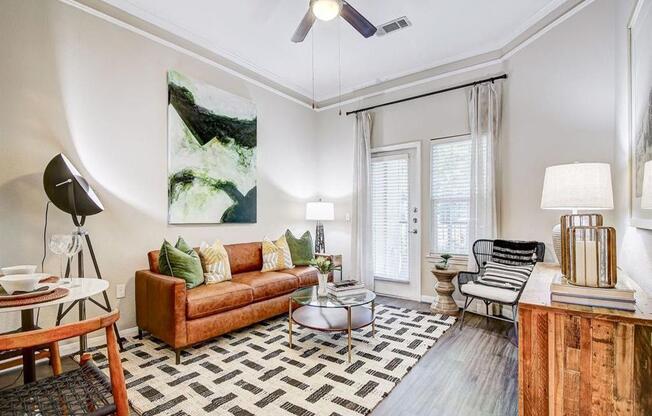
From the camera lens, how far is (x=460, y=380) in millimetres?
2217

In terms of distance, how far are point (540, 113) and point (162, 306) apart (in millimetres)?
4087

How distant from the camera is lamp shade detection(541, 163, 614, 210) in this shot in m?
1.80

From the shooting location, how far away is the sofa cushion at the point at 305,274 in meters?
3.68

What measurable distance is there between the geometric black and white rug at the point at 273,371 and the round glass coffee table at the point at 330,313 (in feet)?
0.63

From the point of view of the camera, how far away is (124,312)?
2.96 meters

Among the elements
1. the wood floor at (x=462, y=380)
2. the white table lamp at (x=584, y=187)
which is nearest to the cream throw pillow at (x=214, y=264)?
the wood floor at (x=462, y=380)

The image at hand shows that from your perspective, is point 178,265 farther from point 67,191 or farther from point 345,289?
point 345,289

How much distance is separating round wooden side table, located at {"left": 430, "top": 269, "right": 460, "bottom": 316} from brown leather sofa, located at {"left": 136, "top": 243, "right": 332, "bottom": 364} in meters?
1.66

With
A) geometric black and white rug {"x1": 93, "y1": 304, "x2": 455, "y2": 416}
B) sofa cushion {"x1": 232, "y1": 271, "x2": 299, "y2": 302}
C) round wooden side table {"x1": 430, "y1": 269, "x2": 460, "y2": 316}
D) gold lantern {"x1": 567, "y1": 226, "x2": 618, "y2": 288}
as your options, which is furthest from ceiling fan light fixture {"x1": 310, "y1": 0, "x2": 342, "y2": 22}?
round wooden side table {"x1": 430, "y1": 269, "x2": 460, "y2": 316}

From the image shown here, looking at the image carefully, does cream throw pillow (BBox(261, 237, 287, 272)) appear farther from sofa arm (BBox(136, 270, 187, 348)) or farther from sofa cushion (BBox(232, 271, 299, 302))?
sofa arm (BBox(136, 270, 187, 348))

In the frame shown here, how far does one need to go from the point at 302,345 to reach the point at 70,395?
1.84 meters

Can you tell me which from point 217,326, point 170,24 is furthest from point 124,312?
point 170,24

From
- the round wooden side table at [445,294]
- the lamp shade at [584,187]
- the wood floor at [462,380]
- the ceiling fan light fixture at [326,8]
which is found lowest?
the wood floor at [462,380]

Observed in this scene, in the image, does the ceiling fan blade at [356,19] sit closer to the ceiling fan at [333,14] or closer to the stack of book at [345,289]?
the ceiling fan at [333,14]
